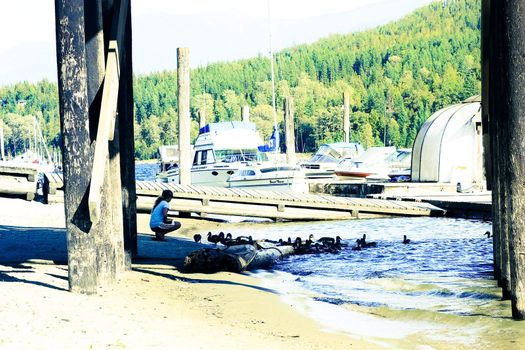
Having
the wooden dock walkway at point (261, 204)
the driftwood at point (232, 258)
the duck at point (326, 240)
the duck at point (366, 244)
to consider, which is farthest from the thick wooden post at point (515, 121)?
the wooden dock walkway at point (261, 204)

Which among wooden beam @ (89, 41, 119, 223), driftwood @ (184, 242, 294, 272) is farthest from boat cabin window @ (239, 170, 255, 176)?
wooden beam @ (89, 41, 119, 223)

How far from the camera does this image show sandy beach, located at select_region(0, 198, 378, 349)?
6711mm

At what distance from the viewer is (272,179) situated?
113 feet

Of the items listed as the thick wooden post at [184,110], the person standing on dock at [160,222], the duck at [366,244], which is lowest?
the duck at [366,244]

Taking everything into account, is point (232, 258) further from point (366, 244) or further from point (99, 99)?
point (366, 244)

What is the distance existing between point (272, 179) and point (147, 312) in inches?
1032

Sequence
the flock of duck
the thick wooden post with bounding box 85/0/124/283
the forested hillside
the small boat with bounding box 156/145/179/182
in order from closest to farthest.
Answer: the thick wooden post with bounding box 85/0/124/283 < the flock of duck < the small boat with bounding box 156/145/179/182 < the forested hillside

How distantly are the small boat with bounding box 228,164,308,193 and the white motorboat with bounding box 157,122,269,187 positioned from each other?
226cm

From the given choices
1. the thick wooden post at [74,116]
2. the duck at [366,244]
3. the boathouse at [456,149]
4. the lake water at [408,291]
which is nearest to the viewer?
the thick wooden post at [74,116]

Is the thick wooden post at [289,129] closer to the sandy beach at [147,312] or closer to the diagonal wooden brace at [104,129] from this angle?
the sandy beach at [147,312]

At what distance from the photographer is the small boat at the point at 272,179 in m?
34.2

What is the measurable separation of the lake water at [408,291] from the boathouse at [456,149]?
14211 millimetres

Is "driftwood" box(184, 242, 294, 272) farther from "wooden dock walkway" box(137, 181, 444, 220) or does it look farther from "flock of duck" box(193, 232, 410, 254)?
"wooden dock walkway" box(137, 181, 444, 220)

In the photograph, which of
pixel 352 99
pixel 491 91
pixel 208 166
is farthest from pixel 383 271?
pixel 352 99
